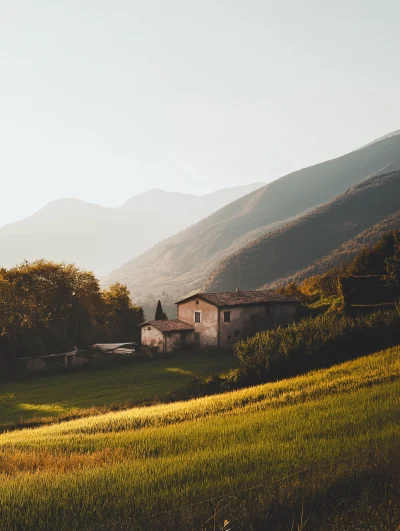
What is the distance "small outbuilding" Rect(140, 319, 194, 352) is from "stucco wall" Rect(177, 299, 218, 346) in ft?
4.01

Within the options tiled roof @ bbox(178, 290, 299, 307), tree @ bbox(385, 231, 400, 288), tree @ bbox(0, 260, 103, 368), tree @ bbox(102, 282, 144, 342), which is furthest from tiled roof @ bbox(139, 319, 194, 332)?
tree @ bbox(385, 231, 400, 288)

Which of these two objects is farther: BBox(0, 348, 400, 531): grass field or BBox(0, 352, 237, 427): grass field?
BBox(0, 352, 237, 427): grass field

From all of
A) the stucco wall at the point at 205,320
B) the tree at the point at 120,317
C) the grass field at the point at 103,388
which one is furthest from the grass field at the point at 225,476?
the tree at the point at 120,317

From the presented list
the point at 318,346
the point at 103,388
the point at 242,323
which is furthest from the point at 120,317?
the point at 318,346

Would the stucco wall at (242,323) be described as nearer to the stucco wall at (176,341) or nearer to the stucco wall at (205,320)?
the stucco wall at (205,320)

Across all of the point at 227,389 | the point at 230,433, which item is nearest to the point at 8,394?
the point at 227,389

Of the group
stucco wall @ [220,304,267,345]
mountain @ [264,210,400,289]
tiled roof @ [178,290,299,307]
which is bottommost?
stucco wall @ [220,304,267,345]

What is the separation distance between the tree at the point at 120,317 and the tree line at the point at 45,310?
4.05 meters

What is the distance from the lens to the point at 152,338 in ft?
201

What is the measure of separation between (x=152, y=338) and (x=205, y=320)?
7.58m

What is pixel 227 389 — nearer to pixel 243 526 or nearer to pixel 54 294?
pixel 243 526

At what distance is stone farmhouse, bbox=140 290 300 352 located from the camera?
192 feet

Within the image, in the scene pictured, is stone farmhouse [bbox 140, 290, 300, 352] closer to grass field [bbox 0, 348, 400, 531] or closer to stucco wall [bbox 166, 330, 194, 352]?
stucco wall [bbox 166, 330, 194, 352]

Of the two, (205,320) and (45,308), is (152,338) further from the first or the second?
(45,308)
